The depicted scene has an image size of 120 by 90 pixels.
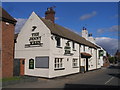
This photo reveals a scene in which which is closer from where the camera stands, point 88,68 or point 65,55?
point 65,55

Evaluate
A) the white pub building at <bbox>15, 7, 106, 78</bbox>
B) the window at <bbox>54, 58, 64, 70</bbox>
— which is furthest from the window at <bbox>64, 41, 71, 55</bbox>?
the window at <bbox>54, 58, 64, 70</bbox>

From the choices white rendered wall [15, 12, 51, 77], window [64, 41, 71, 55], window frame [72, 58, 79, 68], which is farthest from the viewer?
window frame [72, 58, 79, 68]

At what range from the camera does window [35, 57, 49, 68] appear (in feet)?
66.2

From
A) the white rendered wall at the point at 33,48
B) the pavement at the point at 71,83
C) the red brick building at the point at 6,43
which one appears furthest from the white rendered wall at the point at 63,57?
the red brick building at the point at 6,43

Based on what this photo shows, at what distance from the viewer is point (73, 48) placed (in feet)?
85.9

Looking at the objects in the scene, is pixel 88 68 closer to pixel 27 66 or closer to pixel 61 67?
pixel 61 67

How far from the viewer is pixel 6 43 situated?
17953mm

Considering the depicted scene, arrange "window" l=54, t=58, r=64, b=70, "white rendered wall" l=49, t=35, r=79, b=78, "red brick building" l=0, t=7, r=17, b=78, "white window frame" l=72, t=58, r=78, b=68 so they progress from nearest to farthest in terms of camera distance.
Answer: "red brick building" l=0, t=7, r=17, b=78 < "white rendered wall" l=49, t=35, r=79, b=78 < "window" l=54, t=58, r=64, b=70 < "white window frame" l=72, t=58, r=78, b=68

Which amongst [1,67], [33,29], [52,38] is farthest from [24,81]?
[33,29]

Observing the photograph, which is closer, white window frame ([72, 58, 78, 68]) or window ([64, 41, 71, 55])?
window ([64, 41, 71, 55])

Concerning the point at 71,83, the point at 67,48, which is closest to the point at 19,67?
the point at 67,48

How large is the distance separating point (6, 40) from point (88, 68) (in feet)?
63.0

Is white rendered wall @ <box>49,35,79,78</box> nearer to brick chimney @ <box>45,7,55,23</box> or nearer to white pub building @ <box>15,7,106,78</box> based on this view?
white pub building @ <box>15,7,106,78</box>

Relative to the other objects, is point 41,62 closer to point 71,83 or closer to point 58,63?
point 58,63
